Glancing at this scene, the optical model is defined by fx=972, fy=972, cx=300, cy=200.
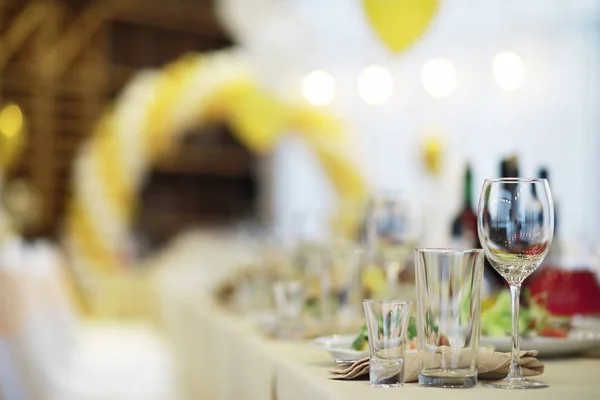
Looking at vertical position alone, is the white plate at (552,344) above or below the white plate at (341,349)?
below

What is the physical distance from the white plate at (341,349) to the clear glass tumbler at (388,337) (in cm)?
10

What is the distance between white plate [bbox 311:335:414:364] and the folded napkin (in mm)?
51

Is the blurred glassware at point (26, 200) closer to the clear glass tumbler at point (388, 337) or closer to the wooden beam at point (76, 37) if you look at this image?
the wooden beam at point (76, 37)

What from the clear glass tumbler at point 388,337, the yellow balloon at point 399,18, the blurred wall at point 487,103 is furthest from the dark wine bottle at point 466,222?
the blurred wall at point 487,103

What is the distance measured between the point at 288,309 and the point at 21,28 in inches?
314

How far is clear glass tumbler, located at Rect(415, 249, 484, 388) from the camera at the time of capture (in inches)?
40.4

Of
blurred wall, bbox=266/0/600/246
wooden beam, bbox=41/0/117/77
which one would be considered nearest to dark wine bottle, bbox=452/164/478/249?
blurred wall, bbox=266/0/600/246

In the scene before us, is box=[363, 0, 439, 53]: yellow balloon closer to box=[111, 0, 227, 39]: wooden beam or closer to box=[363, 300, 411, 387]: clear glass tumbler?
box=[363, 300, 411, 387]: clear glass tumbler

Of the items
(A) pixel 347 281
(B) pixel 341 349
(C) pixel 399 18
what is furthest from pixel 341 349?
(C) pixel 399 18

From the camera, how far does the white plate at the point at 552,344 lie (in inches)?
53.1

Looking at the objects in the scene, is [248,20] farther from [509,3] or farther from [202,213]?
[202,213]

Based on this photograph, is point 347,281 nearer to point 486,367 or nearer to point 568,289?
point 568,289

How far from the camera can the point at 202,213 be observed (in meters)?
10.5

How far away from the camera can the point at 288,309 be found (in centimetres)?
167
